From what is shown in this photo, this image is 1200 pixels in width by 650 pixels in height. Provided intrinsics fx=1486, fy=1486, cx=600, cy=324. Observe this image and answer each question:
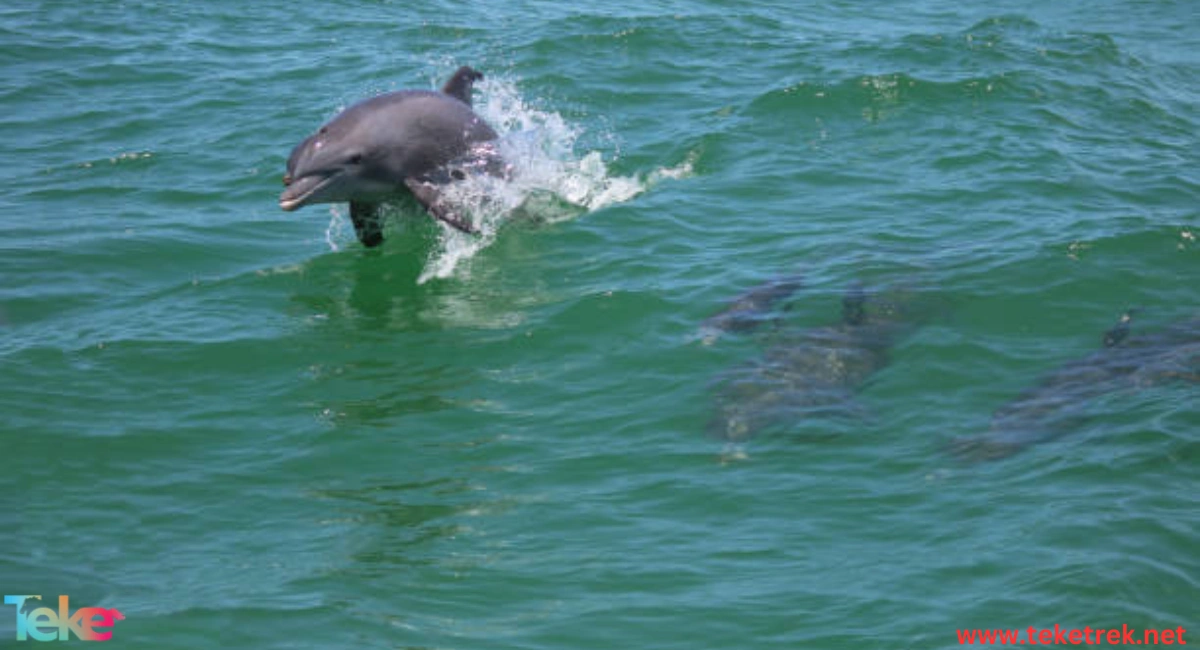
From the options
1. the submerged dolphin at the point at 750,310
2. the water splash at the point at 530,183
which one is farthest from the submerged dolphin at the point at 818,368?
the water splash at the point at 530,183

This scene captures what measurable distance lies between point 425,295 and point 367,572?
4.90 meters

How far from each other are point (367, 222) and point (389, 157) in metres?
0.86

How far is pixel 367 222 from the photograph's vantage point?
45.4 feet

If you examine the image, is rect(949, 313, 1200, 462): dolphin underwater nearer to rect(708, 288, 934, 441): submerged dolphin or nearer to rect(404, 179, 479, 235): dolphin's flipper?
rect(708, 288, 934, 441): submerged dolphin

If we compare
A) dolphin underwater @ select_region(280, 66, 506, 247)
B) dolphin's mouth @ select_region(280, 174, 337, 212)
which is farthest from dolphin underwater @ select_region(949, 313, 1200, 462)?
dolphin's mouth @ select_region(280, 174, 337, 212)

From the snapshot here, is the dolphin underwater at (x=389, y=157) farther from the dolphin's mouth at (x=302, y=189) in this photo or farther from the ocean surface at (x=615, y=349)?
the ocean surface at (x=615, y=349)

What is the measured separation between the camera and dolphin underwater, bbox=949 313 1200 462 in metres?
10.2

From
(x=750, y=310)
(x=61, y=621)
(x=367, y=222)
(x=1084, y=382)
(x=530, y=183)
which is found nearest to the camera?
(x=61, y=621)

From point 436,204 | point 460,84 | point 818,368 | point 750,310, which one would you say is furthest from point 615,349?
point 460,84

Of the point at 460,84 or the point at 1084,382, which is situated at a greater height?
the point at 460,84

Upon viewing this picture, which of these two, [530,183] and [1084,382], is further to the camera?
[530,183]

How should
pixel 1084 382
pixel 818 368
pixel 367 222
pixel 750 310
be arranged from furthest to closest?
pixel 367 222 → pixel 750 310 → pixel 818 368 → pixel 1084 382

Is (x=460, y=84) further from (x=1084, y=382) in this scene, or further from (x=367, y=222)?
(x=1084, y=382)

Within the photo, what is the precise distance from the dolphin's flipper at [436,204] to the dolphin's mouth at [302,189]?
0.79m
